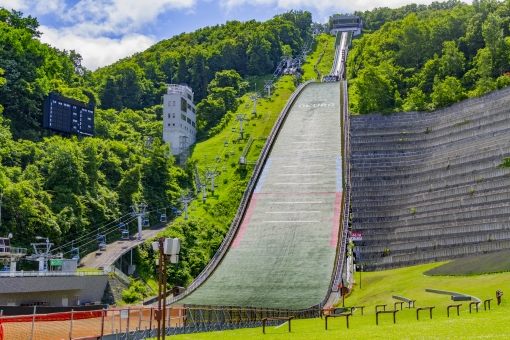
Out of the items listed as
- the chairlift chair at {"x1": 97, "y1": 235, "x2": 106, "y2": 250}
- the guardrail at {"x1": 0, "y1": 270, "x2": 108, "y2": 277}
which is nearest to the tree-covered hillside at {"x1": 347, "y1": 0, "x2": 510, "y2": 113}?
the chairlift chair at {"x1": 97, "y1": 235, "x2": 106, "y2": 250}

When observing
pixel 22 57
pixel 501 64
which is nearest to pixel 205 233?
pixel 22 57

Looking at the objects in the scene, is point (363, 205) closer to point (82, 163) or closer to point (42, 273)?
point (82, 163)

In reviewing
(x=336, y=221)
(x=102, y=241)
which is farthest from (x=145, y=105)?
(x=336, y=221)

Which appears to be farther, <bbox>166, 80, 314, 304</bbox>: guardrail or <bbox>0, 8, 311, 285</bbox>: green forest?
<bbox>0, 8, 311, 285</bbox>: green forest

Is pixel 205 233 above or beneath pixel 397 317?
above

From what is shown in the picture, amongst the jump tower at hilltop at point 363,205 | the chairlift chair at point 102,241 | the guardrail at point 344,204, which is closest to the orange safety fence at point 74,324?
the jump tower at hilltop at point 363,205

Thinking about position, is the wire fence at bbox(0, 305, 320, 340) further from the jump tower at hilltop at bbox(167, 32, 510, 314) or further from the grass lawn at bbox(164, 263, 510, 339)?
the jump tower at hilltop at bbox(167, 32, 510, 314)

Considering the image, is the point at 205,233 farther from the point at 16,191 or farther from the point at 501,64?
the point at 501,64
